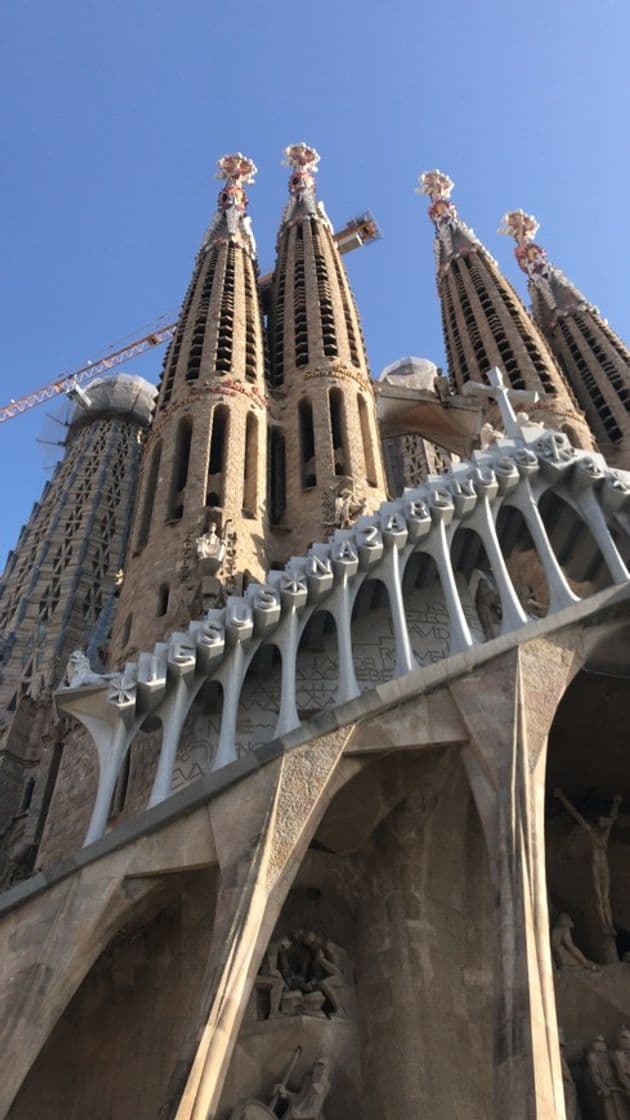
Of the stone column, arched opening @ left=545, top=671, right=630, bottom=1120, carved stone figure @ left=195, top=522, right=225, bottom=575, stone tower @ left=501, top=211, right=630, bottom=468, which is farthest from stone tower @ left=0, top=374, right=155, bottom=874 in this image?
stone tower @ left=501, top=211, right=630, bottom=468

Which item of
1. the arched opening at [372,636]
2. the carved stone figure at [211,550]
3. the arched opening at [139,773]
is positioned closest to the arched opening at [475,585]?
the arched opening at [372,636]

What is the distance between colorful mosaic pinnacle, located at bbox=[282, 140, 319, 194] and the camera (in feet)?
118

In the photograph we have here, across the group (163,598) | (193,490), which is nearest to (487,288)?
(193,490)

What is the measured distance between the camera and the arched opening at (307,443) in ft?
64.5

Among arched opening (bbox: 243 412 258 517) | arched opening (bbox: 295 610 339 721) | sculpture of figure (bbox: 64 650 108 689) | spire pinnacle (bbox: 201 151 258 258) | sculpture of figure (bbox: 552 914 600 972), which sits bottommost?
sculpture of figure (bbox: 552 914 600 972)

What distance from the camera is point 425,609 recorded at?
562 inches

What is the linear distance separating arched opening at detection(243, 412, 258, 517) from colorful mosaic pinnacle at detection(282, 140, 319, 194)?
61.2 feet

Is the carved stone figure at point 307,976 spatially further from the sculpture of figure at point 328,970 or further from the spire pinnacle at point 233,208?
the spire pinnacle at point 233,208

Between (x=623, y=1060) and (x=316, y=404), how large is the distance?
14.0m

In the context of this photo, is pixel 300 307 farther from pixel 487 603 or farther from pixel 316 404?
pixel 487 603

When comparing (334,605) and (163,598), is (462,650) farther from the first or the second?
(163,598)

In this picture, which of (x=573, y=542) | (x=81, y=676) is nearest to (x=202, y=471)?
(x=573, y=542)

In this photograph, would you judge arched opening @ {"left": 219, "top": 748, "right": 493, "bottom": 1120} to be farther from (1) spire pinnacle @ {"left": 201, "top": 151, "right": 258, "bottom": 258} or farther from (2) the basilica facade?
(1) spire pinnacle @ {"left": 201, "top": 151, "right": 258, "bottom": 258}

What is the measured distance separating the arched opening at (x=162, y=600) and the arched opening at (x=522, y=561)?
5270mm
